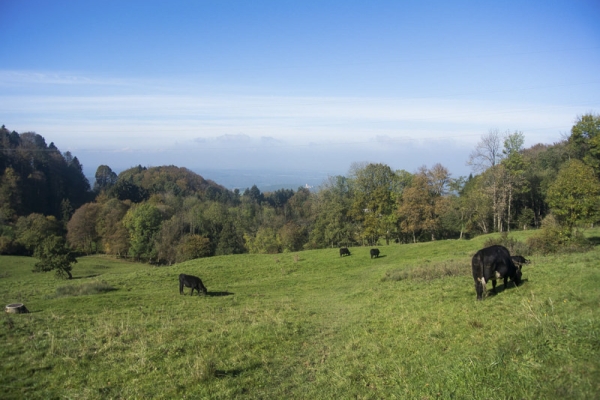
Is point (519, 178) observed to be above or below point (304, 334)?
above

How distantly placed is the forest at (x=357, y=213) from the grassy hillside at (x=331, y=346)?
1781 centimetres

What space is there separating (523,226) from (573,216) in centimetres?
3492

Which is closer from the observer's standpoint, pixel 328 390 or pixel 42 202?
pixel 328 390

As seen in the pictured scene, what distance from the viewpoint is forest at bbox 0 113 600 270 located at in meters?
46.8

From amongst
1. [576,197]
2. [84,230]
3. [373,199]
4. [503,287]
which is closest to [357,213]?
[373,199]

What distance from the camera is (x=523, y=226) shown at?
56.7 metres

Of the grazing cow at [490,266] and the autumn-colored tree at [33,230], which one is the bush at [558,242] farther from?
the autumn-colored tree at [33,230]

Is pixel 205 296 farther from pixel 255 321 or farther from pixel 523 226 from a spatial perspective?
pixel 523 226

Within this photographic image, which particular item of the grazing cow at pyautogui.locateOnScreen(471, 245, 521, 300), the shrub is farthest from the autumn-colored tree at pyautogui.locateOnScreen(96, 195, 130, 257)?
the grazing cow at pyautogui.locateOnScreen(471, 245, 521, 300)

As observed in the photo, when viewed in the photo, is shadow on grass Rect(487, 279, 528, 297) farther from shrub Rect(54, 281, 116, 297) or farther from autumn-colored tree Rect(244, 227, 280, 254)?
autumn-colored tree Rect(244, 227, 280, 254)

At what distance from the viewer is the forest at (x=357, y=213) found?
154 ft

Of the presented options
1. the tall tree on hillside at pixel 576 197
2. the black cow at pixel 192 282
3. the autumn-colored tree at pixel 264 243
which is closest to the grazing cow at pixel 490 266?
the black cow at pixel 192 282

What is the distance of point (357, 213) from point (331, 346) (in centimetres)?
4996

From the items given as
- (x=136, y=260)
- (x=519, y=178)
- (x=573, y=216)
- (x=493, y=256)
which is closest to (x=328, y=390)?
(x=493, y=256)
